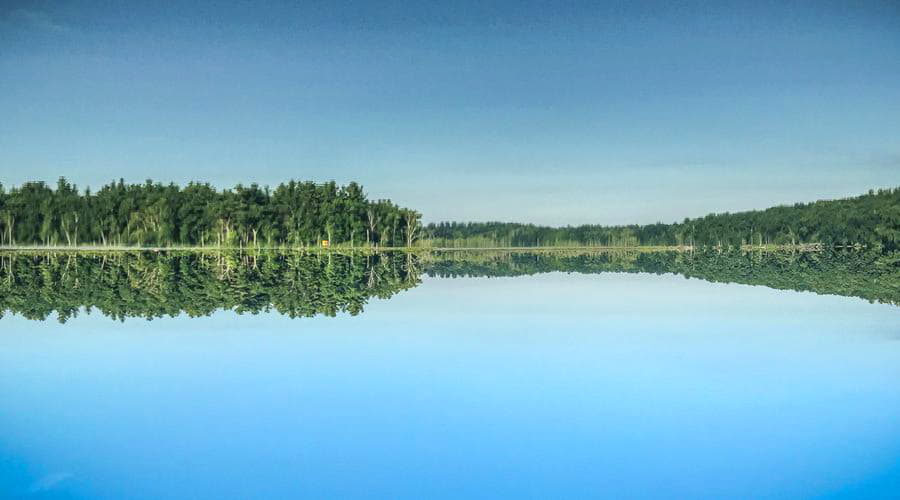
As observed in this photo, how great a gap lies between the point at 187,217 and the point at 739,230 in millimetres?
105057

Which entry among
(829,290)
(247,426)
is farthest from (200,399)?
(829,290)

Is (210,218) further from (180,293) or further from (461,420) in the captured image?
(461,420)

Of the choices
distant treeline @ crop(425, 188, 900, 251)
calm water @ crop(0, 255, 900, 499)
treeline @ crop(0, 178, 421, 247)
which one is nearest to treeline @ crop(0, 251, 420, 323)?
calm water @ crop(0, 255, 900, 499)

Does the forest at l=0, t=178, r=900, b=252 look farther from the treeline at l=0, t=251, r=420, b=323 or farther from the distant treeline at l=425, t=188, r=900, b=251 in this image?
the treeline at l=0, t=251, r=420, b=323

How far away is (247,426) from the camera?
27.7 feet

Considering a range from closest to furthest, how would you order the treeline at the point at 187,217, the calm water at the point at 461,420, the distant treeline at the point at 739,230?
the calm water at the point at 461,420, the treeline at the point at 187,217, the distant treeline at the point at 739,230

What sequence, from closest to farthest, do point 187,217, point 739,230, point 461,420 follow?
1. point 461,420
2. point 187,217
3. point 739,230

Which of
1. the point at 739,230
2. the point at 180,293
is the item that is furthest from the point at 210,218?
the point at 739,230

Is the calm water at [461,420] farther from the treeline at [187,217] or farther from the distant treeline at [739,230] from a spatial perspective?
the distant treeline at [739,230]

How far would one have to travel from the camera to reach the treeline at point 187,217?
9019 centimetres

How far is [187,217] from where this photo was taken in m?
90.9

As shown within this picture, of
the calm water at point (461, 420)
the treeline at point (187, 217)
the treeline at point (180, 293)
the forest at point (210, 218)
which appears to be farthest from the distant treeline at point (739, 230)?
the calm water at point (461, 420)

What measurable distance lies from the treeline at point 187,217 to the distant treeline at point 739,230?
126 feet

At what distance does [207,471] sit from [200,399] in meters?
2.60
